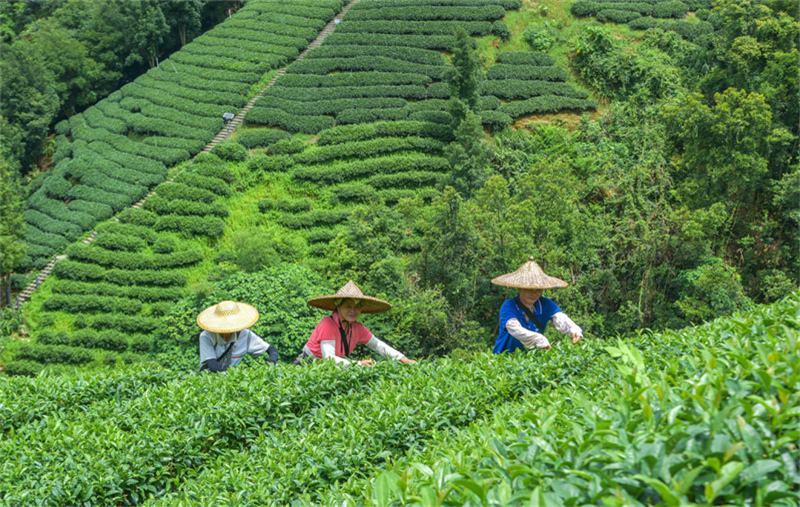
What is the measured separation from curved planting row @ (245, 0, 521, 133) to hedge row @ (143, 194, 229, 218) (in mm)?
5223

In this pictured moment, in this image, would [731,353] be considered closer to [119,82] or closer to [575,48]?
[575,48]

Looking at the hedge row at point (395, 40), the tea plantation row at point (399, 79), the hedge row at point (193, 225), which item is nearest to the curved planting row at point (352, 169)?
the tea plantation row at point (399, 79)

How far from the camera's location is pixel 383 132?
24.9 meters

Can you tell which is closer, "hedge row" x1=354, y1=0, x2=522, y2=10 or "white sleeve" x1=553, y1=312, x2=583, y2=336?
"white sleeve" x1=553, y1=312, x2=583, y2=336

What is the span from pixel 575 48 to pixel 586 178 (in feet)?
30.8

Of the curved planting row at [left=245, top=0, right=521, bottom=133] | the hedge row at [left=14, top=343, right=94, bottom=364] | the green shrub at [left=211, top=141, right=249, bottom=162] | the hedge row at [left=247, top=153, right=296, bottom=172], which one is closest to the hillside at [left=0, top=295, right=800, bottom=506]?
the hedge row at [left=14, top=343, right=94, bottom=364]

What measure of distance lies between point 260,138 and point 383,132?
495cm

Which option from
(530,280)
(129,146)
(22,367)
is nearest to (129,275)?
(22,367)

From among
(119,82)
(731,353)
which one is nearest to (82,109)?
(119,82)

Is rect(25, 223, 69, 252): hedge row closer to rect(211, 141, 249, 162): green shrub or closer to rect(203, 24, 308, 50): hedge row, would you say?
rect(211, 141, 249, 162): green shrub

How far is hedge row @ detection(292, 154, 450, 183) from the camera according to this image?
2317cm

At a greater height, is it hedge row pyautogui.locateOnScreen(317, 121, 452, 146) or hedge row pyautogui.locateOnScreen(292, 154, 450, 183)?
hedge row pyautogui.locateOnScreen(317, 121, 452, 146)

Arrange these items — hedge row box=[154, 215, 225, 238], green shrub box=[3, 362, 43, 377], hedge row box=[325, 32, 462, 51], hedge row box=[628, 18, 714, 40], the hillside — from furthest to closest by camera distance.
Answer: hedge row box=[325, 32, 462, 51] < hedge row box=[628, 18, 714, 40] < hedge row box=[154, 215, 225, 238] < green shrub box=[3, 362, 43, 377] < the hillside

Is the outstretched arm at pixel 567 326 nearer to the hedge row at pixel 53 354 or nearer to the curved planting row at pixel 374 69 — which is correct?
the hedge row at pixel 53 354
